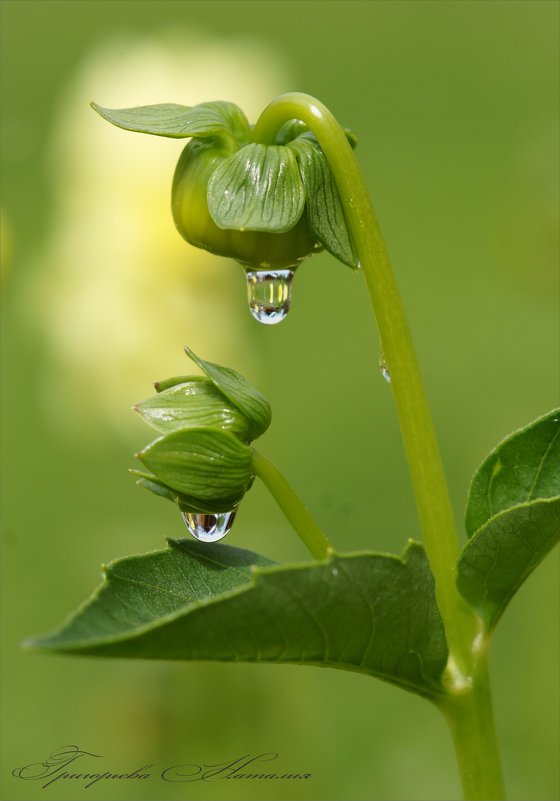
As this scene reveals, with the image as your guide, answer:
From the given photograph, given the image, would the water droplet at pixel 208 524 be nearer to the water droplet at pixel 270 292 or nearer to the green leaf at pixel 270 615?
the green leaf at pixel 270 615

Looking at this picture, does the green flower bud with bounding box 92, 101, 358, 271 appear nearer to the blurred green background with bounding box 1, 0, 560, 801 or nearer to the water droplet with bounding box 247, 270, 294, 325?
the water droplet with bounding box 247, 270, 294, 325

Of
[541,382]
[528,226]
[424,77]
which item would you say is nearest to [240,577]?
[541,382]

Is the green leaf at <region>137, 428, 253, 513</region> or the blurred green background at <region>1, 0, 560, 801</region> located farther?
the blurred green background at <region>1, 0, 560, 801</region>

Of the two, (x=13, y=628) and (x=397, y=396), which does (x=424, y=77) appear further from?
(x=397, y=396)

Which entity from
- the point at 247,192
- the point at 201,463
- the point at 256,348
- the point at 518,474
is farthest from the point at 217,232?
the point at 256,348
